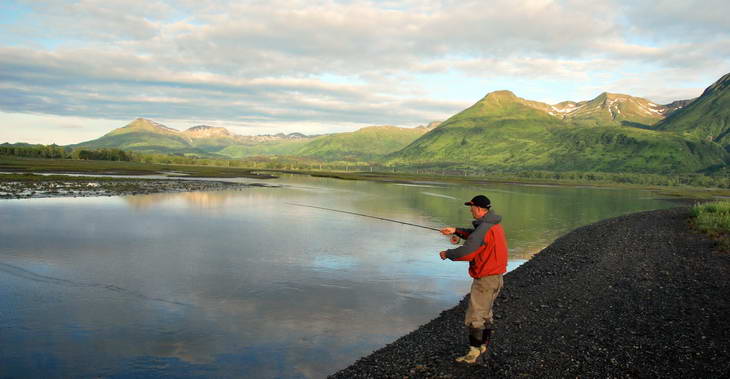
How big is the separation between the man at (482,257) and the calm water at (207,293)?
4.03 metres

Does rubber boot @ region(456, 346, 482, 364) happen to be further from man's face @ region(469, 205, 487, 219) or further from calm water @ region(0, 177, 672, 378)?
calm water @ region(0, 177, 672, 378)

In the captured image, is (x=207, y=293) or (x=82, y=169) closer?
(x=207, y=293)

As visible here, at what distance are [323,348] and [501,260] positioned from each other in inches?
A: 233

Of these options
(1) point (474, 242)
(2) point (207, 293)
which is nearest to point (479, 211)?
(1) point (474, 242)

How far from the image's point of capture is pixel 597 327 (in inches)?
466

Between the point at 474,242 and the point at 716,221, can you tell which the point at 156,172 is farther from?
the point at 474,242

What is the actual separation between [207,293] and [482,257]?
11.5m

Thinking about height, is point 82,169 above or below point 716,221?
above

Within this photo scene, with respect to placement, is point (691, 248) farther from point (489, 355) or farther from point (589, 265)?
point (489, 355)

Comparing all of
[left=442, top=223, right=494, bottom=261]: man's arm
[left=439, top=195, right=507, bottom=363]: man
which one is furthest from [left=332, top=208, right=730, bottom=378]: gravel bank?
[left=442, top=223, right=494, bottom=261]: man's arm

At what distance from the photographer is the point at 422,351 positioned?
10906 millimetres

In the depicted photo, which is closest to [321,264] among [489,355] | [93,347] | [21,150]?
[93,347]

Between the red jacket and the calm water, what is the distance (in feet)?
15.1

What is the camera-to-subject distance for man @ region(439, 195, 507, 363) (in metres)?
8.85
